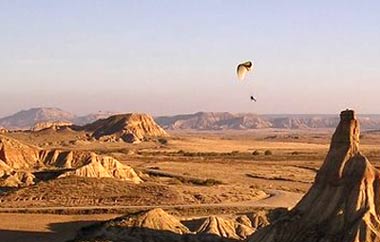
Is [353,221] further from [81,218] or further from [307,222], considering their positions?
[81,218]

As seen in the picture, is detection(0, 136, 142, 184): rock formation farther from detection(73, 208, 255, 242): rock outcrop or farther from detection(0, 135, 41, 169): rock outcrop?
detection(73, 208, 255, 242): rock outcrop

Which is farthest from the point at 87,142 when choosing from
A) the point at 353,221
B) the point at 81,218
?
the point at 353,221

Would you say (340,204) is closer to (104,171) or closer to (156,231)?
(156,231)

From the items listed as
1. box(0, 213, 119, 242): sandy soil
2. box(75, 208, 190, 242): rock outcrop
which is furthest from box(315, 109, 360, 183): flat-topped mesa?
box(0, 213, 119, 242): sandy soil

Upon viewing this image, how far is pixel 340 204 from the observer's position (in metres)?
37.5

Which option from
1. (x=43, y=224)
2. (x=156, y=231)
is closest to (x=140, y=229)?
(x=156, y=231)

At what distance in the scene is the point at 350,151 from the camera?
3862cm

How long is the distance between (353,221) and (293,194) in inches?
1690

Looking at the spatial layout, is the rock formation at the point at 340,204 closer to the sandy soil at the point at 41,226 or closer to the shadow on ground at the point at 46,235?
the shadow on ground at the point at 46,235

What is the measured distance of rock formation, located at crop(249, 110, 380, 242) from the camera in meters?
36.7

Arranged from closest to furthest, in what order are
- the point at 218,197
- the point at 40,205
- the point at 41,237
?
the point at 41,237 → the point at 40,205 → the point at 218,197

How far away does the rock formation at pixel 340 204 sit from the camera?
3669 centimetres

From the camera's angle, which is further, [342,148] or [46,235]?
[46,235]

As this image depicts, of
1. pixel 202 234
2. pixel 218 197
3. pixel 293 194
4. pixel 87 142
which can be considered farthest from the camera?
pixel 87 142
